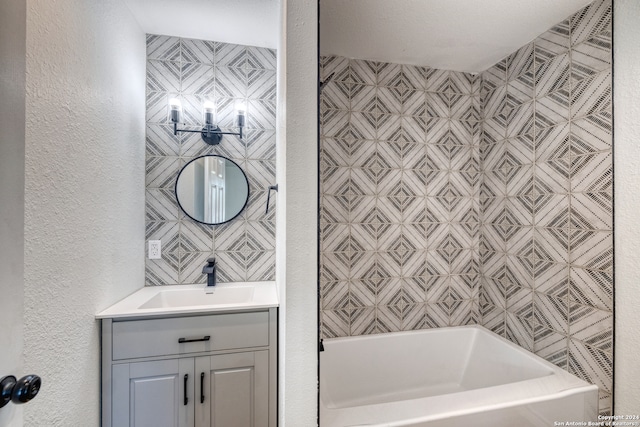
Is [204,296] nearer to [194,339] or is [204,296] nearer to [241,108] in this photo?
[194,339]

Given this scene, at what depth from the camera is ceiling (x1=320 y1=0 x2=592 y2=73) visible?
156 centimetres

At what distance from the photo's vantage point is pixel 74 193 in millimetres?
1231

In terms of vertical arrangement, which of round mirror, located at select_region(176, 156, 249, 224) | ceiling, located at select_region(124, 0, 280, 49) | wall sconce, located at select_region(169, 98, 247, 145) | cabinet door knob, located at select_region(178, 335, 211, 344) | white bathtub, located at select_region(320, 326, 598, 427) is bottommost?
white bathtub, located at select_region(320, 326, 598, 427)

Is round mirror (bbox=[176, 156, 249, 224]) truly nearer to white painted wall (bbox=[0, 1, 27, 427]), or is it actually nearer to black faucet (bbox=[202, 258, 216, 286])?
black faucet (bbox=[202, 258, 216, 286])

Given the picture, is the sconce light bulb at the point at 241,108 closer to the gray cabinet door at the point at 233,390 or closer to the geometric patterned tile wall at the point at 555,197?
the gray cabinet door at the point at 233,390

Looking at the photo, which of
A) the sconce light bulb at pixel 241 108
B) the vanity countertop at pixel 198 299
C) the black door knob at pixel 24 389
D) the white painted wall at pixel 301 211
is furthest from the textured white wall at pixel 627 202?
the black door knob at pixel 24 389

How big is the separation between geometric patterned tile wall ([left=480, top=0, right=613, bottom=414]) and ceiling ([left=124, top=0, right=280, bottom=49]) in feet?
5.44

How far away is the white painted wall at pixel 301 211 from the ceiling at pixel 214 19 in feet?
2.75

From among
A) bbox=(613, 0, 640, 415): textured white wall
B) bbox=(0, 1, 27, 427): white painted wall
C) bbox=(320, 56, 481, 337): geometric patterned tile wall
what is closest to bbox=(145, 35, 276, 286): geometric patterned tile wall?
bbox=(320, 56, 481, 337): geometric patterned tile wall

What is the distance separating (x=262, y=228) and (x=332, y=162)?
705 mm

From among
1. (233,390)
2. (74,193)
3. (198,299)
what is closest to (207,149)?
(74,193)

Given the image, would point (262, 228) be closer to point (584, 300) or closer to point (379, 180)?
point (379, 180)

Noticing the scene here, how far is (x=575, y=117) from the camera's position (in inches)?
62.0

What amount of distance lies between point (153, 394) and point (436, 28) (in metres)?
2.59
